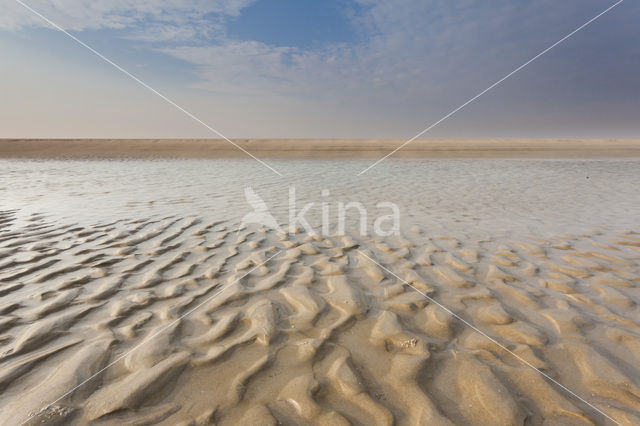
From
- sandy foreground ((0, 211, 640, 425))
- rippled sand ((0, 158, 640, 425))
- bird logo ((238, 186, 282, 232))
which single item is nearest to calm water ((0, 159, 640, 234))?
bird logo ((238, 186, 282, 232))

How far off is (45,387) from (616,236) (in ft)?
25.6

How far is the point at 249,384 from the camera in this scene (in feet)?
7.56

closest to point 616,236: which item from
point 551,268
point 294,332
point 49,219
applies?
point 551,268

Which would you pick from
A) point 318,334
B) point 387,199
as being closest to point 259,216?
point 387,199

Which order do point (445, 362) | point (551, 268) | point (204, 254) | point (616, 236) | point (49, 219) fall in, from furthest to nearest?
1. point (49, 219)
2. point (616, 236)
3. point (204, 254)
4. point (551, 268)
5. point (445, 362)

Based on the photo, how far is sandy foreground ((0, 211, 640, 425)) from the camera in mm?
2119

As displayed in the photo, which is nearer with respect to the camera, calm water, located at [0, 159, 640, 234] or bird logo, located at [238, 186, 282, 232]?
bird logo, located at [238, 186, 282, 232]

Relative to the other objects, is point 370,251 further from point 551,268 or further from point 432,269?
point 551,268

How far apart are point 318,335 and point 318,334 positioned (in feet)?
0.06

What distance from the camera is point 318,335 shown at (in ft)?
9.48

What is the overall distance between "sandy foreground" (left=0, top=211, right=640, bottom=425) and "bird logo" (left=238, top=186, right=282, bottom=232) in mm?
1530

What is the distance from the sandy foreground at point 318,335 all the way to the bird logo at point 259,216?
60.2 inches

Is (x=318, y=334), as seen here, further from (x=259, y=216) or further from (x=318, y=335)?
(x=259, y=216)

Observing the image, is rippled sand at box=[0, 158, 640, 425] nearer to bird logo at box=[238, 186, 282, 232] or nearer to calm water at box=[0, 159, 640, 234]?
bird logo at box=[238, 186, 282, 232]
